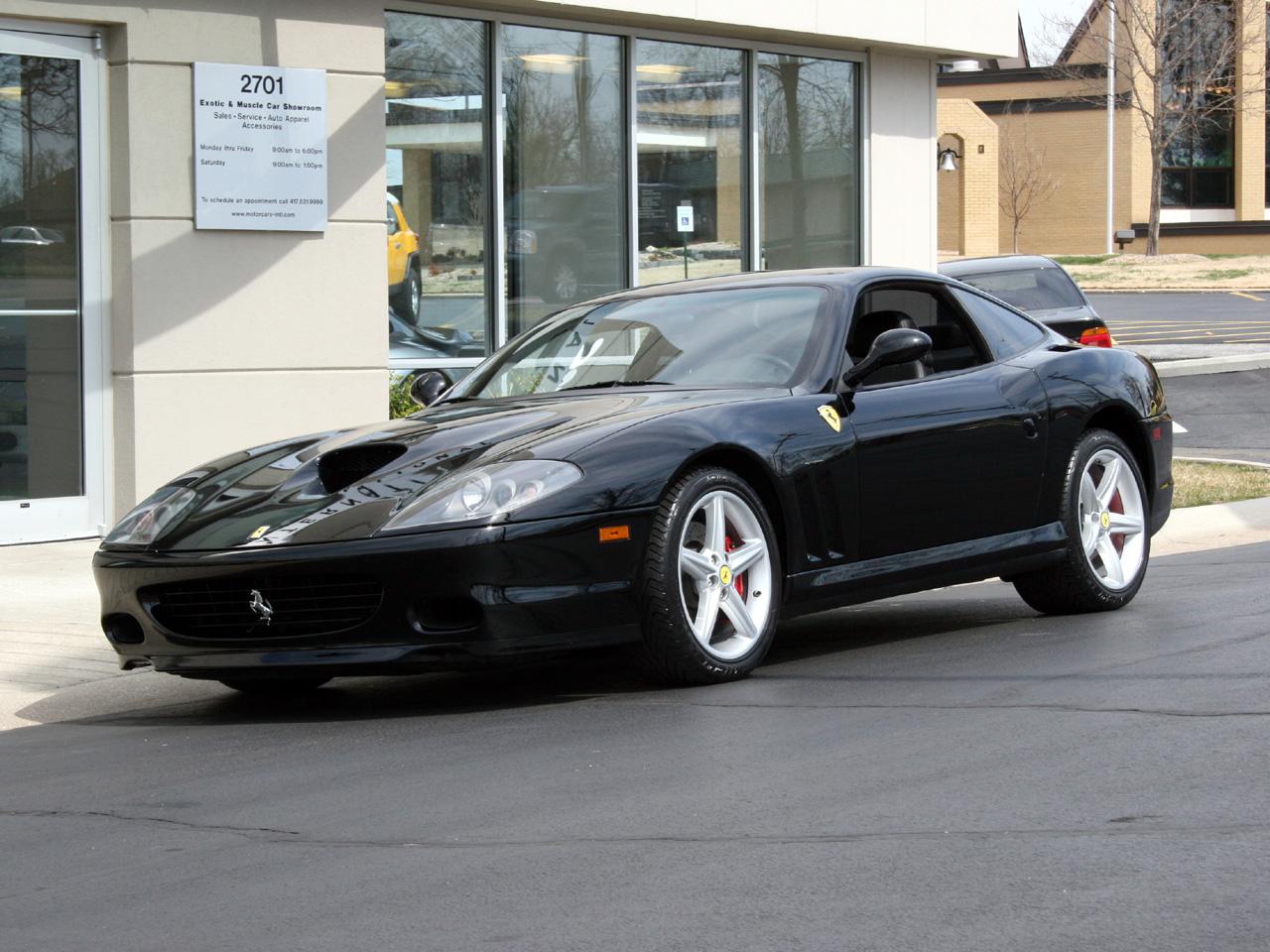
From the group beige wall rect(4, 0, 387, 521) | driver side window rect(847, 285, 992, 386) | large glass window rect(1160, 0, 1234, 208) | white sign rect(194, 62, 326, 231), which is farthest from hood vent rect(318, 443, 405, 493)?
large glass window rect(1160, 0, 1234, 208)

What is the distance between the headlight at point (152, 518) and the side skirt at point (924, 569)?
2.10m

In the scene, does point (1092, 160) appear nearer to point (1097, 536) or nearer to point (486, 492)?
point (1097, 536)

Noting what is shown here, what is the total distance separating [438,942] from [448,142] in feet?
34.6

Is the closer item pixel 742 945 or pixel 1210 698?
pixel 742 945

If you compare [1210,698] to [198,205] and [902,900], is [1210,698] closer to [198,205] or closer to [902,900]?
[902,900]

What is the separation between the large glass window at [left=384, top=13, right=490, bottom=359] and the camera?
1338 cm

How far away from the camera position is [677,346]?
726cm

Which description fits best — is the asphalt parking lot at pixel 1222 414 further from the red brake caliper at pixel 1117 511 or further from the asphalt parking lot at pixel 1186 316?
the red brake caliper at pixel 1117 511

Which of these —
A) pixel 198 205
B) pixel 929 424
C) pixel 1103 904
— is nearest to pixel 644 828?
pixel 1103 904

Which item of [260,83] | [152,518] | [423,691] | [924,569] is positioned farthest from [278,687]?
[260,83]

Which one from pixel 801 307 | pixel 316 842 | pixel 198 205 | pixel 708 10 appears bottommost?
pixel 316 842

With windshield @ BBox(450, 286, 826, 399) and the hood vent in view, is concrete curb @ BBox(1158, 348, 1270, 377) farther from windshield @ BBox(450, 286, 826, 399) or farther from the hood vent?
the hood vent

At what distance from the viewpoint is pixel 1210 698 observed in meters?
5.97

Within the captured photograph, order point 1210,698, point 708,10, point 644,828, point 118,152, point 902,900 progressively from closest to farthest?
point 902,900
point 644,828
point 1210,698
point 118,152
point 708,10
